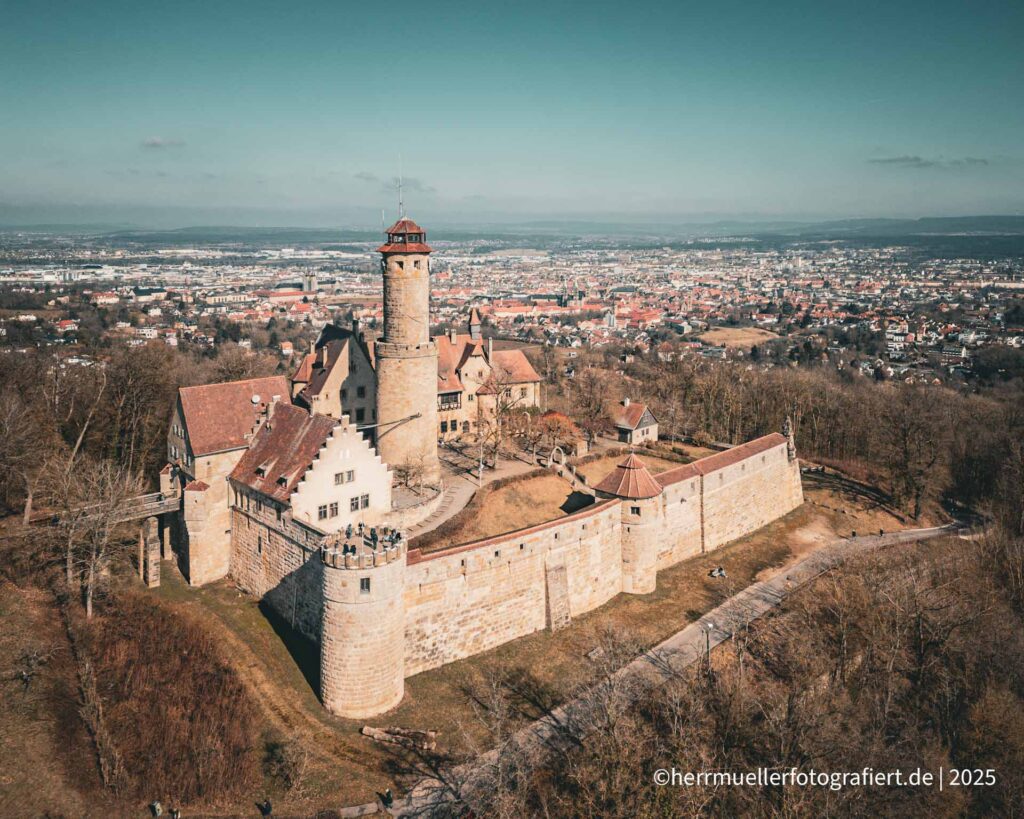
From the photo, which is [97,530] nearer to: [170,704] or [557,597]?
[170,704]

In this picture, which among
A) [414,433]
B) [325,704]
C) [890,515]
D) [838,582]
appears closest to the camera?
[325,704]

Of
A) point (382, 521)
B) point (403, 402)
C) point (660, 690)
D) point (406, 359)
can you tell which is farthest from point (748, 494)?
point (382, 521)

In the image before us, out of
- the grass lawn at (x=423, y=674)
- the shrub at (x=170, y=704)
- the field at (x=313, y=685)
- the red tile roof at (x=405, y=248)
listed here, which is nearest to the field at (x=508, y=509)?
the field at (x=313, y=685)

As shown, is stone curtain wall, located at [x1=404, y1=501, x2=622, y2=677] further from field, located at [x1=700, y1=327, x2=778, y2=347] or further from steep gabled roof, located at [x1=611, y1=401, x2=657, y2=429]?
field, located at [x1=700, y1=327, x2=778, y2=347]

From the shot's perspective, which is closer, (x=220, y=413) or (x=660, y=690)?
(x=660, y=690)

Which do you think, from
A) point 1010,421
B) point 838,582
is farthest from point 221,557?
point 1010,421

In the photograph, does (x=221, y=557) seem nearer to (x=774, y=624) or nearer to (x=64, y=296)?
(x=774, y=624)

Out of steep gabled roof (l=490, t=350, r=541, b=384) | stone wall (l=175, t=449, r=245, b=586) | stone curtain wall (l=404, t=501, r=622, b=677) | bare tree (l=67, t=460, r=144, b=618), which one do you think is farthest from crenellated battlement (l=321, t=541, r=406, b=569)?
steep gabled roof (l=490, t=350, r=541, b=384)

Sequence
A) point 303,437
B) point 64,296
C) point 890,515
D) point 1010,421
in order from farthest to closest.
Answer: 1. point 64,296
2. point 1010,421
3. point 890,515
4. point 303,437
